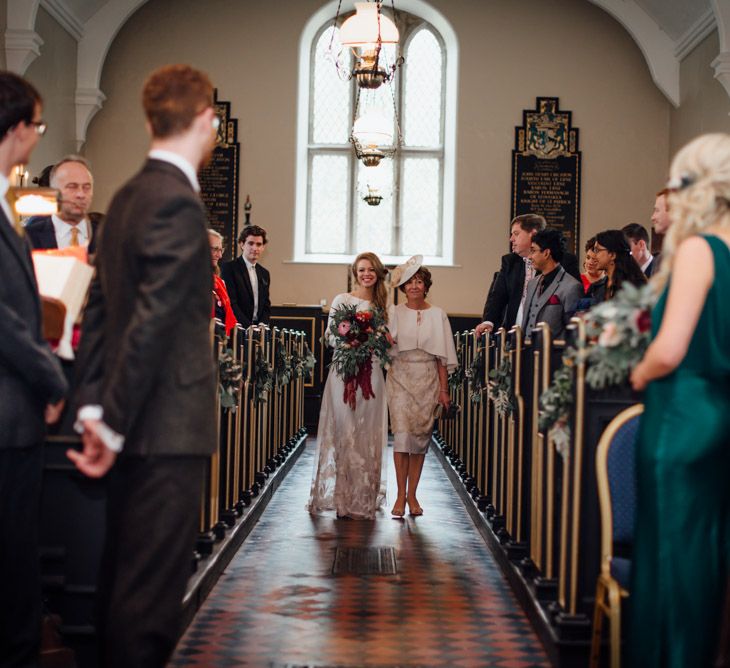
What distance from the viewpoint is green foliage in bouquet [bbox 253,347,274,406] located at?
6939 millimetres

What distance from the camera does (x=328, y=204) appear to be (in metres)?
15.2

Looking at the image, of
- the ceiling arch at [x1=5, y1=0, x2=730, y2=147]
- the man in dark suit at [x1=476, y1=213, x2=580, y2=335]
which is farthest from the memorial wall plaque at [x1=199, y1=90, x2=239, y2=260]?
the man in dark suit at [x1=476, y1=213, x2=580, y2=335]

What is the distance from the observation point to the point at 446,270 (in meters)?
14.6

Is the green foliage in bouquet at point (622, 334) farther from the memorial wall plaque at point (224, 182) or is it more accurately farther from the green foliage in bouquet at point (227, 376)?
the memorial wall plaque at point (224, 182)

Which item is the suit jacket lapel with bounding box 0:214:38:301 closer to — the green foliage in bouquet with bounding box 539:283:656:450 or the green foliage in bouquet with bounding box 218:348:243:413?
the green foliage in bouquet with bounding box 539:283:656:450

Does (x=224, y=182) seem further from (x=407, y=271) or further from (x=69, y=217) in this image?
(x=69, y=217)

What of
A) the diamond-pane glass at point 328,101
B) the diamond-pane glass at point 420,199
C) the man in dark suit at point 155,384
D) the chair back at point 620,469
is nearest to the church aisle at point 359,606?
the chair back at point 620,469

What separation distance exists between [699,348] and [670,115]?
1275 centimetres

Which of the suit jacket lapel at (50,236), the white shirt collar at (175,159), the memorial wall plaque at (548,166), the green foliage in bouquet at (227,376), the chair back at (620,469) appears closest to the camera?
the white shirt collar at (175,159)

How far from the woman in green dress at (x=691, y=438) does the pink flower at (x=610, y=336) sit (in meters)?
0.31

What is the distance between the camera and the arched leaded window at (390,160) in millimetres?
15031

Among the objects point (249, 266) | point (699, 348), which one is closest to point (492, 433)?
point (249, 266)

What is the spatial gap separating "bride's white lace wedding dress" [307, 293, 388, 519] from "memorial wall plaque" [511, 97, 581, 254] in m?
7.88

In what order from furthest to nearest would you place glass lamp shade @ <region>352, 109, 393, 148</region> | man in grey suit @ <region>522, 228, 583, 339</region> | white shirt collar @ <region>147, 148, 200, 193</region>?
glass lamp shade @ <region>352, 109, 393, 148</region> → man in grey suit @ <region>522, 228, 583, 339</region> → white shirt collar @ <region>147, 148, 200, 193</region>
